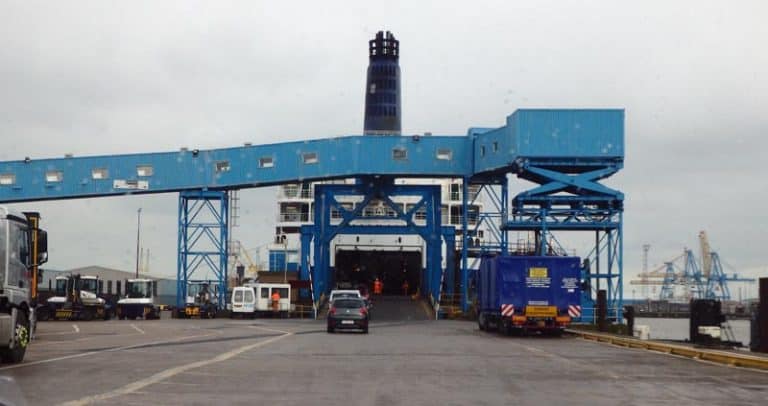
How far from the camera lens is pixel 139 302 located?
208ft

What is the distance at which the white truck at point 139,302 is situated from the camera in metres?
63.2

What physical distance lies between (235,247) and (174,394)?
288 feet

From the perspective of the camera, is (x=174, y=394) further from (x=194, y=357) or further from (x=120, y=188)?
(x=120, y=188)

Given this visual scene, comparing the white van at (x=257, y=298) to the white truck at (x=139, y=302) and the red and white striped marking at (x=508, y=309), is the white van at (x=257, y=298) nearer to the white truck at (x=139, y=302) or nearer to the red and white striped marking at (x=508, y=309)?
the white truck at (x=139, y=302)

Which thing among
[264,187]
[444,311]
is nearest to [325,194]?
[264,187]

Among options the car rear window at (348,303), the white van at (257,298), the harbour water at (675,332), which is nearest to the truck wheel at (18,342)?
the car rear window at (348,303)

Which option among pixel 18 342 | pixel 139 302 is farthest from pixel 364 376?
pixel 139 302

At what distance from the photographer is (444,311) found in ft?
206

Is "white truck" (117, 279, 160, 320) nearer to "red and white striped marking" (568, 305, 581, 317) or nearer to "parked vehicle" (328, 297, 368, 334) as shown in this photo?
"parked vehicle" (328, 297, 368, 334)

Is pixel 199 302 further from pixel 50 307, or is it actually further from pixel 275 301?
pixel 50 307

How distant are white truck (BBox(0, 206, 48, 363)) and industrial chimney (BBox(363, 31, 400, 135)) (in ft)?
317

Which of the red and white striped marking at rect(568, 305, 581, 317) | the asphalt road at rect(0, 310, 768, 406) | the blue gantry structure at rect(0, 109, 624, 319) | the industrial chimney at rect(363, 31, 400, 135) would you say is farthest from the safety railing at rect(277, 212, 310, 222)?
the asphalt road at rect(0, 310, 768, 406)

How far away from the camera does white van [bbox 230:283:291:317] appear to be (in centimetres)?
6309

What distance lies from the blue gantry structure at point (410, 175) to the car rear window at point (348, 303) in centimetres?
1768
